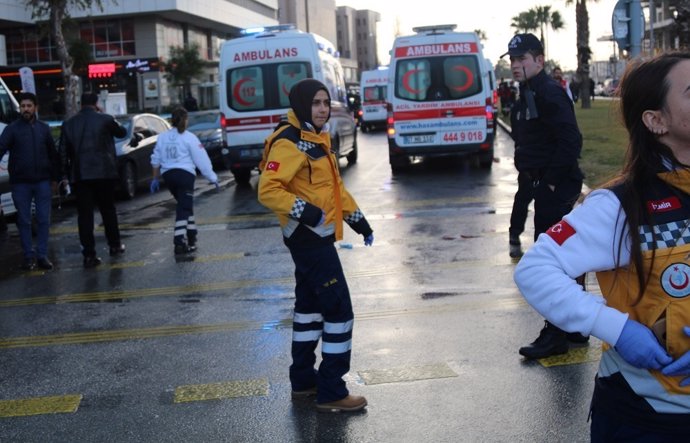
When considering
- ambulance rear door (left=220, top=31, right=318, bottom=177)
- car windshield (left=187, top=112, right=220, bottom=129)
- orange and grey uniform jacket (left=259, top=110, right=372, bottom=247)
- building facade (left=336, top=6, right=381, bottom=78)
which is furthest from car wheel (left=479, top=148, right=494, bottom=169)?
building facade (left=336, top=6, right=381, bottom=78)

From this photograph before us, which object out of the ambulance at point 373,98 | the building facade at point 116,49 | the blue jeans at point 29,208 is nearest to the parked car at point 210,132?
the blue jeans at point 29,208

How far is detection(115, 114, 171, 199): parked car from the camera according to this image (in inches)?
634

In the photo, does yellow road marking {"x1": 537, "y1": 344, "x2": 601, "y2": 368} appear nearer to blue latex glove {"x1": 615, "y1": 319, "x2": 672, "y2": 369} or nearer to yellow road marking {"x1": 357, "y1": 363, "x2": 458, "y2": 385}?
yellow road marking {"x1": 357, "y1": 363, "x2": 458, "y2": 385}

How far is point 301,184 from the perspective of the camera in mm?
5012

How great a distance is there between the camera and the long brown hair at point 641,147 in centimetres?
227

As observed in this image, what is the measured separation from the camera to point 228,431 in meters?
4.75

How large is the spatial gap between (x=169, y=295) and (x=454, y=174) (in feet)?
33.4

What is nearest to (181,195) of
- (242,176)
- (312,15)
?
(242,176)

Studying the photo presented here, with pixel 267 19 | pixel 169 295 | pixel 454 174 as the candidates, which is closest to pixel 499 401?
pixel 169 295

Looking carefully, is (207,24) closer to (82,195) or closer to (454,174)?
(454,174)

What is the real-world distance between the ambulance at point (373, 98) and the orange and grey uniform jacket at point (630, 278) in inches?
1429

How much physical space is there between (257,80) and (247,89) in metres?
0.26

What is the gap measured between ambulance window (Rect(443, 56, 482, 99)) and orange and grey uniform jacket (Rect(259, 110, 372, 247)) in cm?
1285

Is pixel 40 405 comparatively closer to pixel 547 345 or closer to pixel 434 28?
pixel 547 345
